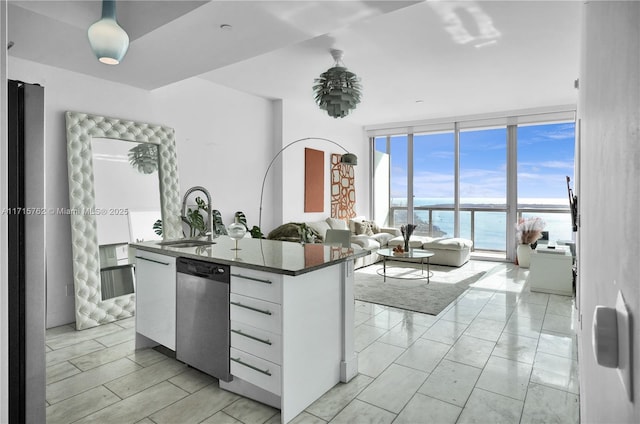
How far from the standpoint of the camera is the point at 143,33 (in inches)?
111

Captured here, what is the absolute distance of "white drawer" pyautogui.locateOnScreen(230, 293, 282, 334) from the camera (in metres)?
2.05

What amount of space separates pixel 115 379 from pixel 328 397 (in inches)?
59.0

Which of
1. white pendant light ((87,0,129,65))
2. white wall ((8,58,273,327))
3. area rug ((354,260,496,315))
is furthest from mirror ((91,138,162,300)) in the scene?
area rug ((354,260,496,315))

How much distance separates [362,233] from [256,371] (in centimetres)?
537

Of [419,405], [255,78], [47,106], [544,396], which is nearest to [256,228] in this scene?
[255,78]

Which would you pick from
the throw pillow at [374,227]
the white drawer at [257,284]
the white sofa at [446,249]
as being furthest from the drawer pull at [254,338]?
the throw pillow at [374,227]

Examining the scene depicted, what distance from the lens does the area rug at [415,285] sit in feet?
14.2

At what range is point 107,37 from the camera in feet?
7.26

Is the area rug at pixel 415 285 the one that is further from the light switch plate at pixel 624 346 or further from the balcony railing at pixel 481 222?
the light switch plate at pixel 624 346

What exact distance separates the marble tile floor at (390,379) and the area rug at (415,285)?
50 centimetres

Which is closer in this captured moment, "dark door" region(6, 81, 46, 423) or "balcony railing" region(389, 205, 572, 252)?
"dark door" region(6, 81, 46, 423)

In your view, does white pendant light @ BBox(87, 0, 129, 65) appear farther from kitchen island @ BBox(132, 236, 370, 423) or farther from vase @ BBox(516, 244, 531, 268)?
vase @ BBox(516, 244, 531, 268)

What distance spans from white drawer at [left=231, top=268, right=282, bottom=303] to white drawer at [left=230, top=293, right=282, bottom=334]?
0.03 meters

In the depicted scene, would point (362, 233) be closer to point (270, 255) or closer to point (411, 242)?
point (411, 242)
